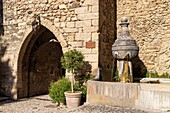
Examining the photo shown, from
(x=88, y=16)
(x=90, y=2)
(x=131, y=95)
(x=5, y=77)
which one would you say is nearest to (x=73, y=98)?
(x=131, y=95)

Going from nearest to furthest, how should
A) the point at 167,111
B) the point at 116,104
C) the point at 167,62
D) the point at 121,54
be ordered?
the point at 167,111
the point at 116,104
the point at 121,54
the point at 167,62

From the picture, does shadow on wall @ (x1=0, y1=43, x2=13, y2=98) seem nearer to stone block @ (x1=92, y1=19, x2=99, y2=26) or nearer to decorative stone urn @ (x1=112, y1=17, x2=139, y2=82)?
stone block @ (x1=92, y1=19, x2=99, y2=26)

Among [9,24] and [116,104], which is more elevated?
[9,24]

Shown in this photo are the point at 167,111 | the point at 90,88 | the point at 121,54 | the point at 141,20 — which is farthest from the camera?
the point at 141,20

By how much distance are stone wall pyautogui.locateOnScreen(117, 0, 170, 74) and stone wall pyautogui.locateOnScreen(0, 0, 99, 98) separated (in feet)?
6.64

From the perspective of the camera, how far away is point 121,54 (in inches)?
209

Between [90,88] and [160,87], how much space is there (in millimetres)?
1524

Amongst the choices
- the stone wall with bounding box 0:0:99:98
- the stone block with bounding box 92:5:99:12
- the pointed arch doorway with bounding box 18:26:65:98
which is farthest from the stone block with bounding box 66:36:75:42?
the pointed arch doorway with bounding box 18:26:65:98

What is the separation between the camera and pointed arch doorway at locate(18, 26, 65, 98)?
24.6ft

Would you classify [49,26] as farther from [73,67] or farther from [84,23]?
[73,67]

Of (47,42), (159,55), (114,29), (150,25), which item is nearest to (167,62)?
(159,55)

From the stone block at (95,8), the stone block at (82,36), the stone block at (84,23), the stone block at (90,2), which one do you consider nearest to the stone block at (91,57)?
the stone block at (82,36)

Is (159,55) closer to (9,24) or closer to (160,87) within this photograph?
(160,87)

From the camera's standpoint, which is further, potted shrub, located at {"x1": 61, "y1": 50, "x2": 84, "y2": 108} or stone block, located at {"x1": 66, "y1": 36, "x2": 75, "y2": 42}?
stone block, located at {"x1": 66, "y1": 36, "x2": 75, "y2": 42}
